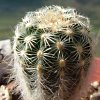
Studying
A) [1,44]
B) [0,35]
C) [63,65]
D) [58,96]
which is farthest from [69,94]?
[0,35]

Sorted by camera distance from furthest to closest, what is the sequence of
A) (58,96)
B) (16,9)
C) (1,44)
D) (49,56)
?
(16,9) → (1,44) → (58,96) → (49,56)

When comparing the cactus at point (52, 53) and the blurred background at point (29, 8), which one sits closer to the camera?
the cactus at point (52, 53)

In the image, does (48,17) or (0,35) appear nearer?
(48,17)

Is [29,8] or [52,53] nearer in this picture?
[52,53]

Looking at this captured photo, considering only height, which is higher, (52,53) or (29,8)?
(29,8)

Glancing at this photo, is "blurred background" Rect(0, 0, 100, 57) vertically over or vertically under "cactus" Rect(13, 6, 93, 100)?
over

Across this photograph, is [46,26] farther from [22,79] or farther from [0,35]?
[0,35]

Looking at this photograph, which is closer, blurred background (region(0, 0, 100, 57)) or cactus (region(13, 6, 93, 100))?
cactus (region(13, 6, 93, 100))

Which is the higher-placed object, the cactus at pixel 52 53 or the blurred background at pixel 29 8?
the blurred background at pixel 29 8
